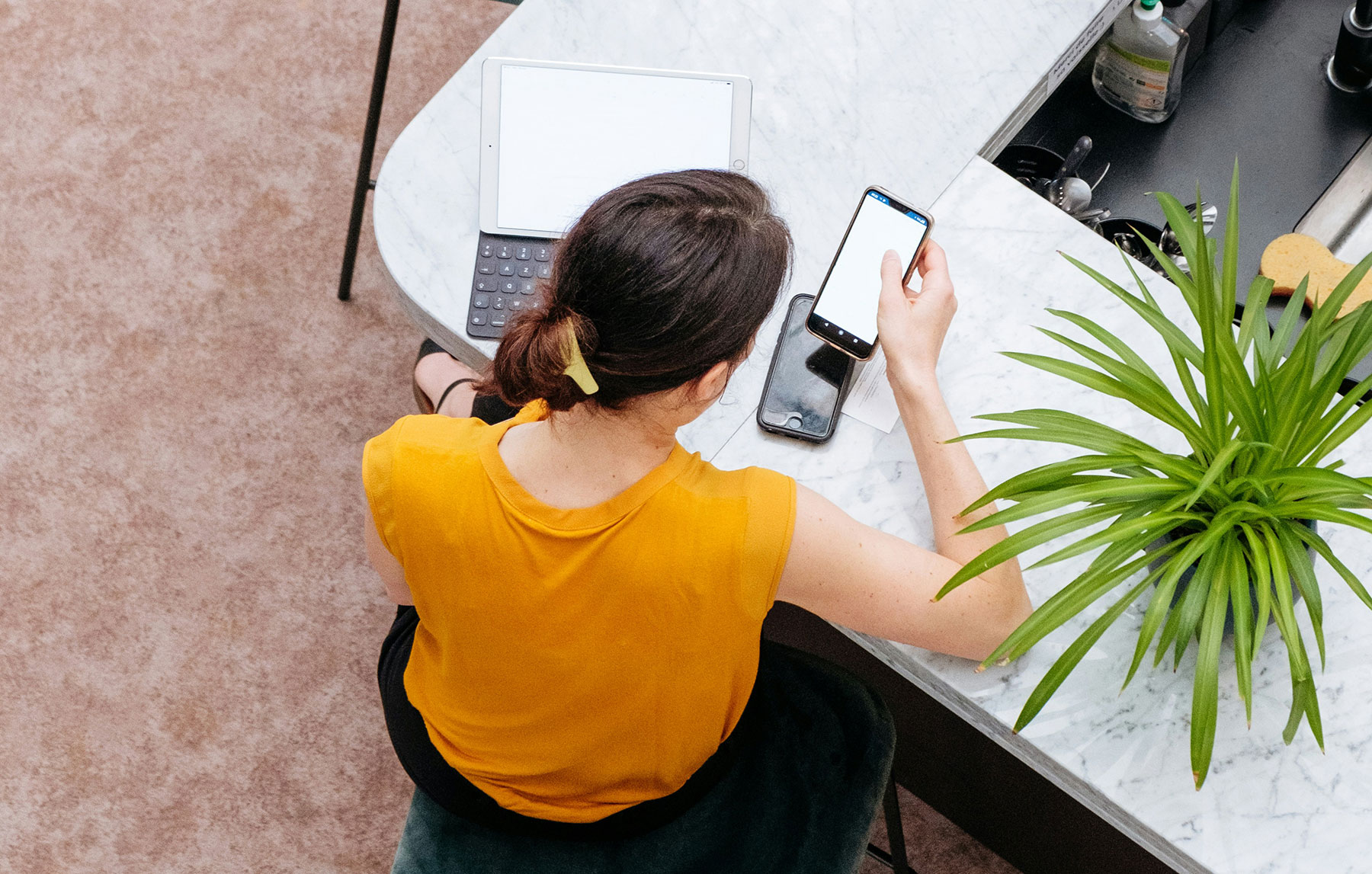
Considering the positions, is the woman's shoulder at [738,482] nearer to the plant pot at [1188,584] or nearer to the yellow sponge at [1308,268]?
the plant pot at [1188,584]

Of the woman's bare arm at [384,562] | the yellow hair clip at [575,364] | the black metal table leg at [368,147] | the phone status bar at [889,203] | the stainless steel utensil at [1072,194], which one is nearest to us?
the yellow hair clip at [575,364]

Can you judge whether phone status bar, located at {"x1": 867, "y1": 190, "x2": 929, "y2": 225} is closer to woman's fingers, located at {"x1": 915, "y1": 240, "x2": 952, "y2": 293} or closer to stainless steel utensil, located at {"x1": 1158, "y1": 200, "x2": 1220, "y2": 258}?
woman's fingers, located at {"x1": 915, "y1": 240, "x2": 952, "y2": 293}

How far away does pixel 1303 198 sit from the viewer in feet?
5.07

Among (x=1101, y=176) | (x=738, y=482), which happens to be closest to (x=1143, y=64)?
(x=1101, y=176)

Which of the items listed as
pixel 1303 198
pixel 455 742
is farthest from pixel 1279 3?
pixel 455 742

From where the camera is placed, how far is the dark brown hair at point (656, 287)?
93cm

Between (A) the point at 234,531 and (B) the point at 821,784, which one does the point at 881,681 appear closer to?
(B) the point at 821,784

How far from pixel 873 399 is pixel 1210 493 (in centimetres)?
38

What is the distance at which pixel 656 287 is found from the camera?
3.05ft

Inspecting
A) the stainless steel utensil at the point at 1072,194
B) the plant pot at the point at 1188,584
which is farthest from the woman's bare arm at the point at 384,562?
the stainless steel utensil at the point at 1072,194

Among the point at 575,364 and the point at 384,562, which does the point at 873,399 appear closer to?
the point at 575,364

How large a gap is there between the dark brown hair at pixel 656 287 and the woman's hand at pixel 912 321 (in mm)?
241

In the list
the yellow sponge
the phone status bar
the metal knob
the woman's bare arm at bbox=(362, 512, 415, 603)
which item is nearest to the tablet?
the phone status bar

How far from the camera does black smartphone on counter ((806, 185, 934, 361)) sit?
1.25 meters
